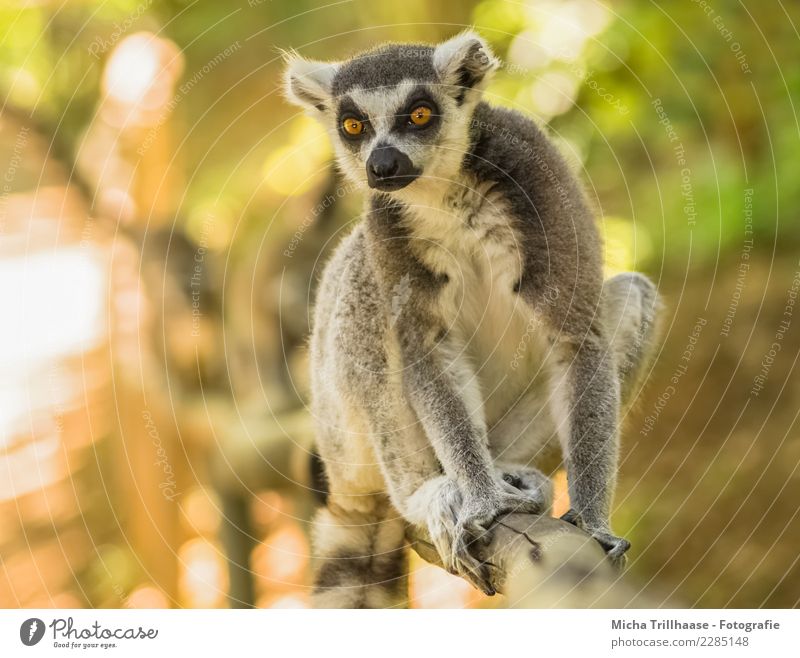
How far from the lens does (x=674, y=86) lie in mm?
6668

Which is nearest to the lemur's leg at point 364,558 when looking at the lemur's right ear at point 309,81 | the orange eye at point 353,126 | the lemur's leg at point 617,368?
the lemur's leg at point 617,368

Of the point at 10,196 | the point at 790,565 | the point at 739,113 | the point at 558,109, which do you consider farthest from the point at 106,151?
the point at 790,565

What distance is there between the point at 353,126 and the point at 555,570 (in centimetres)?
190

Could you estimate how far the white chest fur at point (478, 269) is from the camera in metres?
3.58

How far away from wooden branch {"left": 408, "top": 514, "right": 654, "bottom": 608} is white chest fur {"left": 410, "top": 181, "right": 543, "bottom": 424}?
85 centimetres

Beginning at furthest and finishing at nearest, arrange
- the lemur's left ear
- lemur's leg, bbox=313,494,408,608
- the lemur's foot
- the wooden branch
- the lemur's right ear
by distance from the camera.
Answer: lemur's leg, bbox=313,494,408,608, the lemur's right ear, the lemur's left ear, the lemur's foot, the wooden branch

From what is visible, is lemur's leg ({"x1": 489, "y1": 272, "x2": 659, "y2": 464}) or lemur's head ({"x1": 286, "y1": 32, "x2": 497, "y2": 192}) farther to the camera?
lemur's leg ({"x1": 489, "y1": 272, "x2": 659, "y2": 464})

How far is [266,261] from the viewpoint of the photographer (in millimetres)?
6789

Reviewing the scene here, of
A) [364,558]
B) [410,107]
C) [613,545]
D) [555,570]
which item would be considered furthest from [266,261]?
[555,570]

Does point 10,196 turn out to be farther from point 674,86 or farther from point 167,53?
point 674,86

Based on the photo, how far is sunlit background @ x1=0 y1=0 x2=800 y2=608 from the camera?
623 centimetres

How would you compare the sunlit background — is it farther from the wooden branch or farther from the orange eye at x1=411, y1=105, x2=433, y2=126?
the wooden branch

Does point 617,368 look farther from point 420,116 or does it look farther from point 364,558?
point 364,558

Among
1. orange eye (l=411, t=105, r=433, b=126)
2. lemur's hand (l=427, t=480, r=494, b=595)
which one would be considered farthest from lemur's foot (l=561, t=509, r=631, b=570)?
orange eye (l=411, t=105, r=433, b=126)
